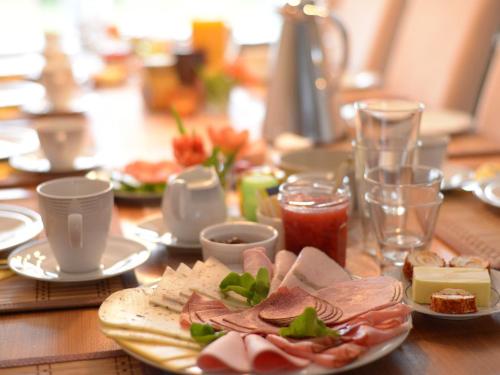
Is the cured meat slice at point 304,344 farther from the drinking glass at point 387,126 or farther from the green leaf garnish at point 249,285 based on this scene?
the drinking glass at point 387,126

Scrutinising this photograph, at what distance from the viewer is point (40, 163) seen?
1592 mm

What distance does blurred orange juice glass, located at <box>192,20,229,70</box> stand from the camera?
8.52 feet

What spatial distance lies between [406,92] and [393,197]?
144 centimetres

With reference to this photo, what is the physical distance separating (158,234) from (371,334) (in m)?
0.48

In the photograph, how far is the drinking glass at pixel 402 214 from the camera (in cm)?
102

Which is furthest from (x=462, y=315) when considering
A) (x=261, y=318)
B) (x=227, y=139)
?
(x=227, y=139)

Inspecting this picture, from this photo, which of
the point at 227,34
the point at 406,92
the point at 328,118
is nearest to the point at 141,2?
the point at 227,34

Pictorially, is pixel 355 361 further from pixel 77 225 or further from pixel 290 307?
pixel 77 225

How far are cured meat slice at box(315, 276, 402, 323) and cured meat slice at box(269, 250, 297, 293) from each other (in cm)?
5

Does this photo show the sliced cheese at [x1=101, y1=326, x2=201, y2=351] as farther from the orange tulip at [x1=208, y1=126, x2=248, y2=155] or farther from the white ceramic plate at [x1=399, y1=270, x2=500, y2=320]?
the orange tulip at [x1=208, y1=126, x2=248, y2=155]

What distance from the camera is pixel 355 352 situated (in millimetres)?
727

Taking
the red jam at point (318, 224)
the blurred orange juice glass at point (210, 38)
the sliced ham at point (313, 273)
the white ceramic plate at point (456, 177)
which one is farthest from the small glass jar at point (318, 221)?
the blurred orange juice glass at point (210, 38)

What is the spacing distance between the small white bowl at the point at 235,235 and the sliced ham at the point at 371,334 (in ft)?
0.80

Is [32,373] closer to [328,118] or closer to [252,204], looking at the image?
[252,204]
